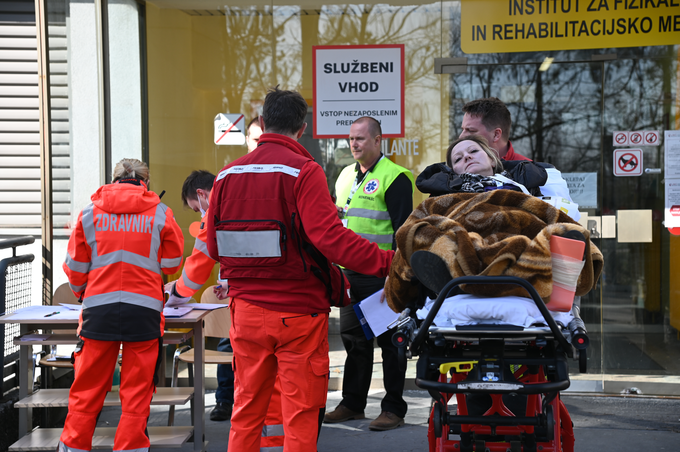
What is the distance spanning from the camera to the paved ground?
14.8ft

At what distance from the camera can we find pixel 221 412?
16.7 feet

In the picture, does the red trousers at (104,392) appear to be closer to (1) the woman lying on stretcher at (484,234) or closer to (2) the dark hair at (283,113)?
(2) the dark hair at (283,113)

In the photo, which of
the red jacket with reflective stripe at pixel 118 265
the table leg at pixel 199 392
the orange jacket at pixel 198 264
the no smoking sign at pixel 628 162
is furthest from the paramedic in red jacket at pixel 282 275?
the no smoking sign at pixel 628 162

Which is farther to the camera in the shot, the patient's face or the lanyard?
the lanyard

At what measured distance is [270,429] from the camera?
137 inches

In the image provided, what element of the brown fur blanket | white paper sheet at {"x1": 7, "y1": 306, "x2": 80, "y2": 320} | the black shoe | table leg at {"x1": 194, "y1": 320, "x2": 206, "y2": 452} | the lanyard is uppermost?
the lanyard

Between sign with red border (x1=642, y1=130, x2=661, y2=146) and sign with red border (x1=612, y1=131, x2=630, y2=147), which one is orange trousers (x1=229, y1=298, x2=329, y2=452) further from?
sign with red border (x1=642, y1=130, x2=661, y2=146)

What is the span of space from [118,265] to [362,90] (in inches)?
111

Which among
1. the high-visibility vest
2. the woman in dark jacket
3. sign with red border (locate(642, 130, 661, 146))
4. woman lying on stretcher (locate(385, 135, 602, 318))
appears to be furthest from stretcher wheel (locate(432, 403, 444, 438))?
sign with red border (locate(642, 130, 661, 146))

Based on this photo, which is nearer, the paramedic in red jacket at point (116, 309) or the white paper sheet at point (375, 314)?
the white paper sheet at point (375, 314)

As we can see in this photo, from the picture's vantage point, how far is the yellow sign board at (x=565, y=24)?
554 cm

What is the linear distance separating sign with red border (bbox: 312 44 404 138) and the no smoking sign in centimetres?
183

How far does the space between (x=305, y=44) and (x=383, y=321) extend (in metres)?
3.21

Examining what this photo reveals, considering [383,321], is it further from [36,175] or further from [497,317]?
[36,175]
